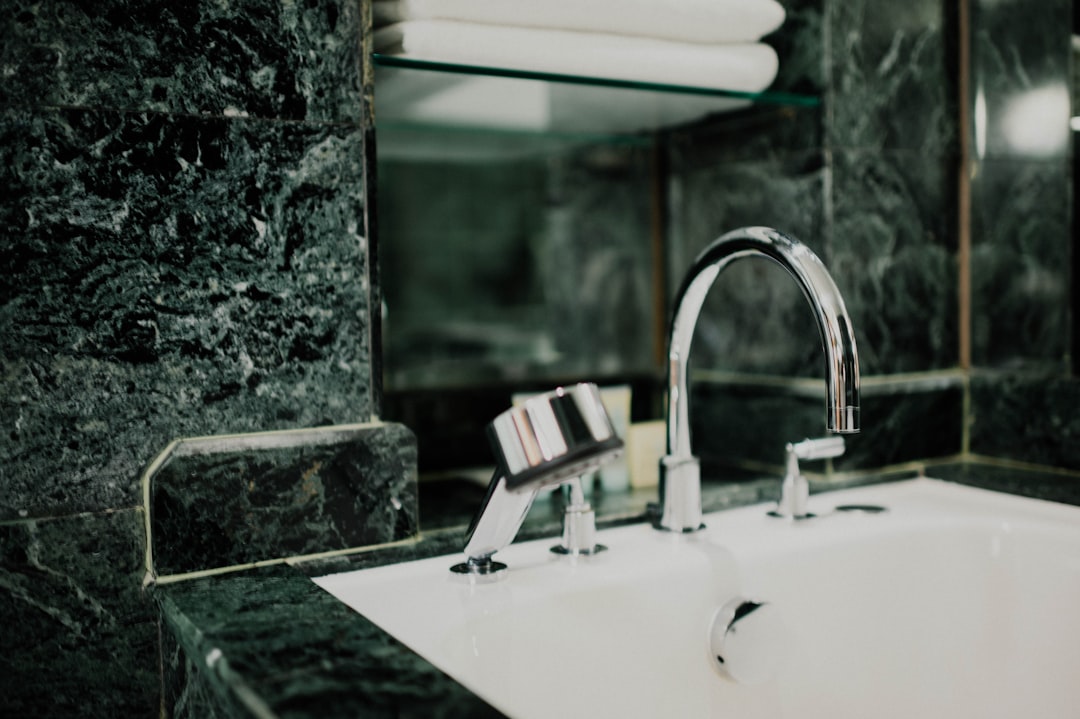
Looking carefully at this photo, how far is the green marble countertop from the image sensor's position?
0.58 meters

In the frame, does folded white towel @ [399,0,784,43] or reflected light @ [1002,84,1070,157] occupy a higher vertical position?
folded white towel @ [399,0,784,43]

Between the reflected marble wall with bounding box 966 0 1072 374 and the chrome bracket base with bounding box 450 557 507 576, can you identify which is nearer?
the chrome bracket base with bounding box 450 557 507 576

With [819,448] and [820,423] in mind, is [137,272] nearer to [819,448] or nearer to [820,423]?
[819,448]

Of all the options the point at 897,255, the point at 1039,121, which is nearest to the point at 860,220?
the point at 897,255

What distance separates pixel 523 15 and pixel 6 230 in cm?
53

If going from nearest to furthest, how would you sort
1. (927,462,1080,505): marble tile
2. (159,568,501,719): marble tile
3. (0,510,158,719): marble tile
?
(159,568,501,719): marble tile < (0,510,158,719): marble tile < (927,462,1080,505): marble tile

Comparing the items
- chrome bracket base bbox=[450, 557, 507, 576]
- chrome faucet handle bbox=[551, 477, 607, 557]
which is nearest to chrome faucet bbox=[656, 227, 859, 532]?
chrome faucet handle bbox=[551, 477, 607, 557]

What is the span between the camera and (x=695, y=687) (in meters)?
0.94

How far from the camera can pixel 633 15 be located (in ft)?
3.44

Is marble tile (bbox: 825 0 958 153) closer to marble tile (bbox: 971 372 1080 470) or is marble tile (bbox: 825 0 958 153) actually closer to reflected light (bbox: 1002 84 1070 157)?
reflected light (bbox: 1002 84 1070 157)

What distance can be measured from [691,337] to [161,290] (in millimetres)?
507

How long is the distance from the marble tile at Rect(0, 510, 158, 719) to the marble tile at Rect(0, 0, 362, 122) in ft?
1.17

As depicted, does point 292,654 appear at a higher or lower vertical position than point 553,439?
lower

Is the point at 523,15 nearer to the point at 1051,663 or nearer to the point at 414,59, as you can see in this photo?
the point at 414,59
